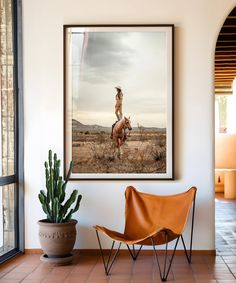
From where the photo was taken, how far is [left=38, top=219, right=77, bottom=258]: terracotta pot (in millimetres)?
5168

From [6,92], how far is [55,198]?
1.28m

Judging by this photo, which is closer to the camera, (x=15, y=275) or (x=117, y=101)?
(x=15, y=275)

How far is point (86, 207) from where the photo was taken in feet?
18.7

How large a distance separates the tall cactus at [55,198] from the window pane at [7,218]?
1.37ft

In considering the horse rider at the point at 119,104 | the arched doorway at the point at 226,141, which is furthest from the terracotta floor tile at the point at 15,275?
the arched doorway at the point at 226,141

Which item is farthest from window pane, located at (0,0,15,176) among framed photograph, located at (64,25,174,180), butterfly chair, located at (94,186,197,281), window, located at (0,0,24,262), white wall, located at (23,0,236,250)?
butterfly chair, located at (94,186,197,281)

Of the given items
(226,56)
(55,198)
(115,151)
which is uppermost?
(226,56)

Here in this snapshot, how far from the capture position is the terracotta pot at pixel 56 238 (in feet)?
17.0

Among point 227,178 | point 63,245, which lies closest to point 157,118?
point 63,245

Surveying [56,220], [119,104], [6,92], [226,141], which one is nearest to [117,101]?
[119,104]

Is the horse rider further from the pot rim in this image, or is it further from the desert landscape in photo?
the pot rim

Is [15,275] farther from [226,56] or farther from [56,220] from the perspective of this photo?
[226,56]

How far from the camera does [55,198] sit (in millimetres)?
5293

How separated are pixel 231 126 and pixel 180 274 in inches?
387
